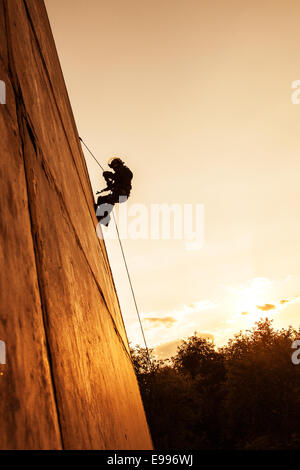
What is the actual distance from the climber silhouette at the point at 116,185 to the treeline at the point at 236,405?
19.4 metres

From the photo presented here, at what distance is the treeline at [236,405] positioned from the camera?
78.7ft

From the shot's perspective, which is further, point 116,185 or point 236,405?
point 236,405

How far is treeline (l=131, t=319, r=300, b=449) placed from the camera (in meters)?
24.0

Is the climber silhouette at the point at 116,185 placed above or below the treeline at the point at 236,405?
above

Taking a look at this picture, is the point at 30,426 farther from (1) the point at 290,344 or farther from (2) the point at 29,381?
(1) the point at 290,344

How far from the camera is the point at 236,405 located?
27906 mm

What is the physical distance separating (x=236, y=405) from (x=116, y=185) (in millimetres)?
27620

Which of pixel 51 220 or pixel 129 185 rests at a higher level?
pixel 129 185

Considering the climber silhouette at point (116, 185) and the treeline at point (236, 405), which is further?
the treeline at point (236, 405)

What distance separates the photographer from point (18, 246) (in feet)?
1.99

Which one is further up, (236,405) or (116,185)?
(116,185)
